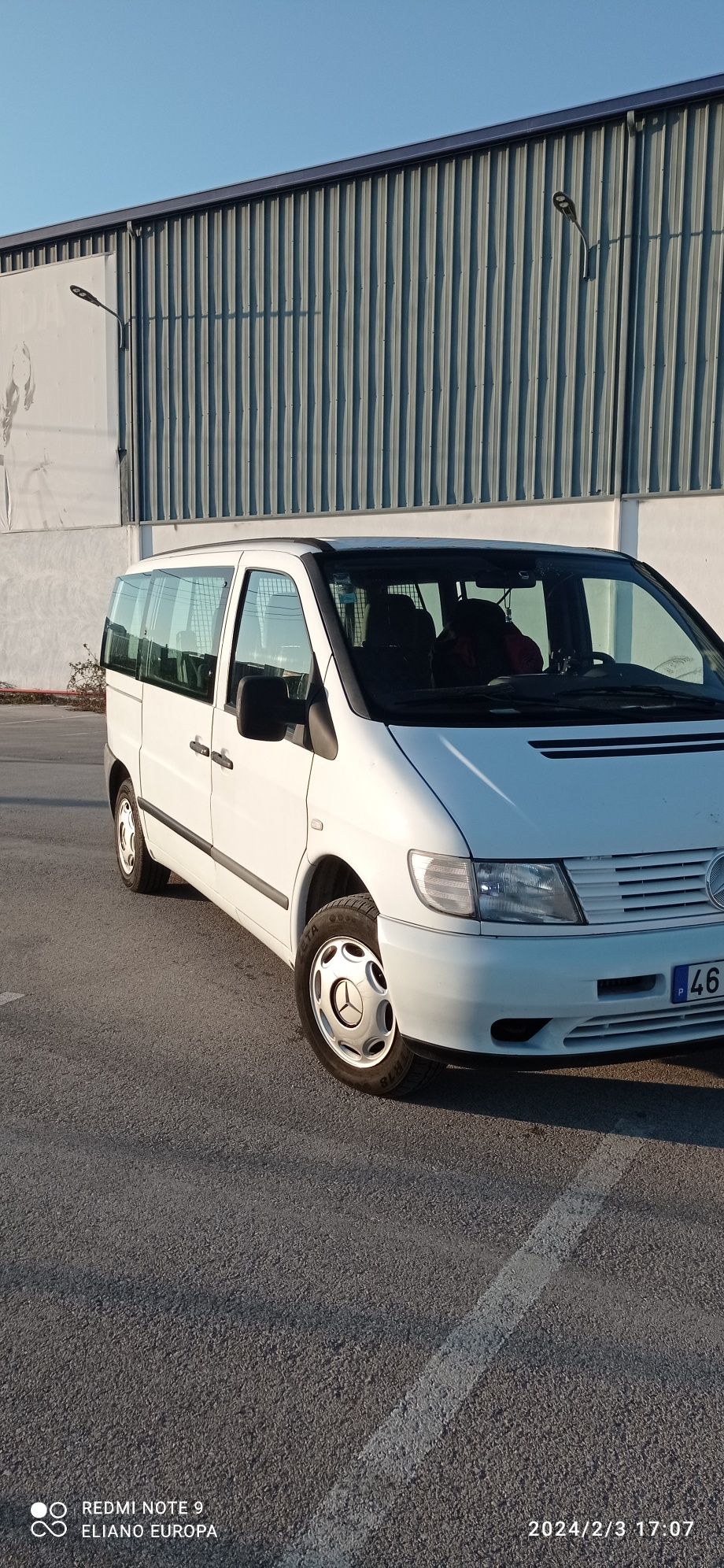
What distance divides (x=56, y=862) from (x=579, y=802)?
5.08 meters

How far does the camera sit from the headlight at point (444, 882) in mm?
3572

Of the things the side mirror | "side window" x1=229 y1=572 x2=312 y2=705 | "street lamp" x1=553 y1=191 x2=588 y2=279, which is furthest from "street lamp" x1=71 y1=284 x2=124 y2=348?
the side mirror

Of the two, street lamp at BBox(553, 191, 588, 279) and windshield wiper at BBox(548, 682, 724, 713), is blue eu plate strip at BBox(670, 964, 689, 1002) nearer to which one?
windshield wiper at BBox(548, 682, 724, 713)

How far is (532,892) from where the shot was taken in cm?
355

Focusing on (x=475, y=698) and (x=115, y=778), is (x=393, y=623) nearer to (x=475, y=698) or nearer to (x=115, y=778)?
(x=475, y=698)

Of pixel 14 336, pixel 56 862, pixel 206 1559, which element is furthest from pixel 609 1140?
pixel 14 336

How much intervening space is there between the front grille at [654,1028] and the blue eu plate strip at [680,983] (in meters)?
0.05

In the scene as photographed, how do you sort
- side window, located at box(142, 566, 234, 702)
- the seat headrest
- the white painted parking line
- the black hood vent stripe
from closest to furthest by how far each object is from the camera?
the white painted parking line → the black hood vent stripe → the seat headrest → side window, located at box(142, 566, 234, 702)

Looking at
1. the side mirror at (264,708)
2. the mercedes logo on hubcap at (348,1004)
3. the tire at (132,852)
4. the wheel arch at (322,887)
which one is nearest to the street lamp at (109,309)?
the tire at (132,852)

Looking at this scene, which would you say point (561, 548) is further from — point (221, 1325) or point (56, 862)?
point (56, 862)

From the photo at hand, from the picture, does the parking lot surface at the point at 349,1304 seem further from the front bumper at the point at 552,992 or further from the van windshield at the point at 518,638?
the van windshield at the point at 518,638

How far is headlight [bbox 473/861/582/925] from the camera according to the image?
3553 millimetres
